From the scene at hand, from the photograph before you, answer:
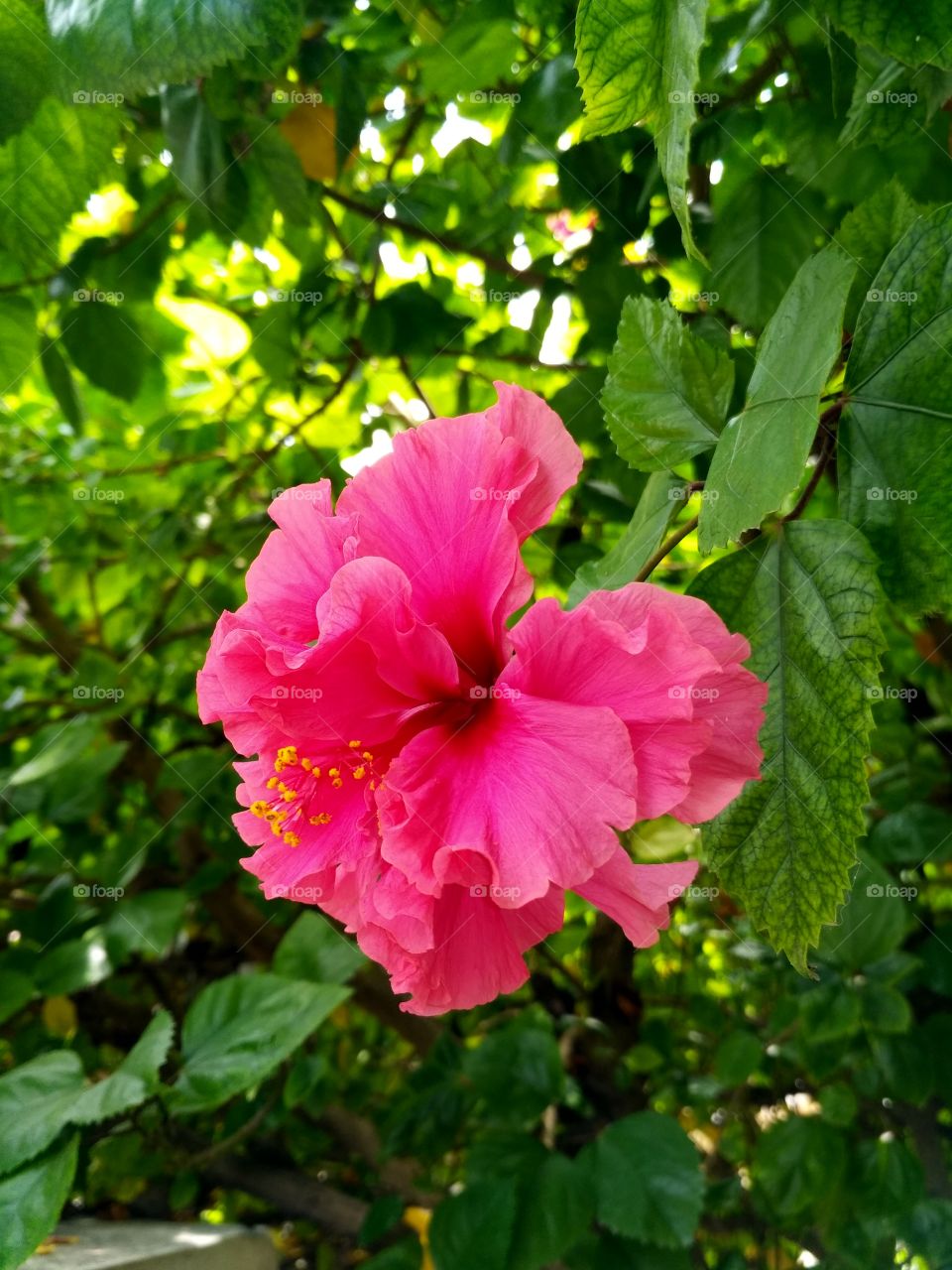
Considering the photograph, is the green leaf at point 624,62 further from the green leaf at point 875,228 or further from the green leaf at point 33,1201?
the green leaf at point 33,1201

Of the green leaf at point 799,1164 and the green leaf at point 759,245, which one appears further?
the green leaf at point 799,1164

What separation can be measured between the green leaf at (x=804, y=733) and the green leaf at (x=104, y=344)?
0.80 m

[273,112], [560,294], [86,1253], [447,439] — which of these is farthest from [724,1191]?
[273,112]

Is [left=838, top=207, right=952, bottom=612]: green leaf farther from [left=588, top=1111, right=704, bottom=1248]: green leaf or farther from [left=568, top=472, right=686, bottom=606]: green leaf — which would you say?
[left=588, top=1111, right=704, bottom=1248]: green leaf

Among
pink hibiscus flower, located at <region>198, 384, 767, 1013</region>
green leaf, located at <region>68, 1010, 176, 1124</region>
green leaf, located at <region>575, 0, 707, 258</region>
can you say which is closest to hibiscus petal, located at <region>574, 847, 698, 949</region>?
pink hibiscus flower, located at <region>198, 384, 767, 1013</region>

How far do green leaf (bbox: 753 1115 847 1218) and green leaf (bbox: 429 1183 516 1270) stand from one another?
290mm

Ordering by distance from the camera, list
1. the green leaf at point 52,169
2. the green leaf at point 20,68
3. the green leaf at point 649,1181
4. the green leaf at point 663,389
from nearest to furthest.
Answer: the green leaf at point 663,389 → the green leaf at point 20,68 → the green leaf at point 52,169 → the green leaf at point 649,1181

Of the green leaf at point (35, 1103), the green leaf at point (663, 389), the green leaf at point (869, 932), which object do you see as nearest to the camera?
the green leaf at point (663, 389)

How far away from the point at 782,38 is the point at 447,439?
539 mm

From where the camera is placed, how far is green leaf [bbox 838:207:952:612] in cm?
37

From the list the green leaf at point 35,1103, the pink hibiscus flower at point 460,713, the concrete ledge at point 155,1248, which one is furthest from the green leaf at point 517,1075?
the pink hibiscus flower at point 460,713

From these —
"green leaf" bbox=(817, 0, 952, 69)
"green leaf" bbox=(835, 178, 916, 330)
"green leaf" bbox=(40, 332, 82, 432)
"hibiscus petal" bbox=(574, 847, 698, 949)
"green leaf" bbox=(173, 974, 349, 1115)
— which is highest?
"green leaf" bbox=(817, 0, 952, 69)

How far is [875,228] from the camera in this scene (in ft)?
1.41

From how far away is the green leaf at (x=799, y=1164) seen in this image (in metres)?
1.06
